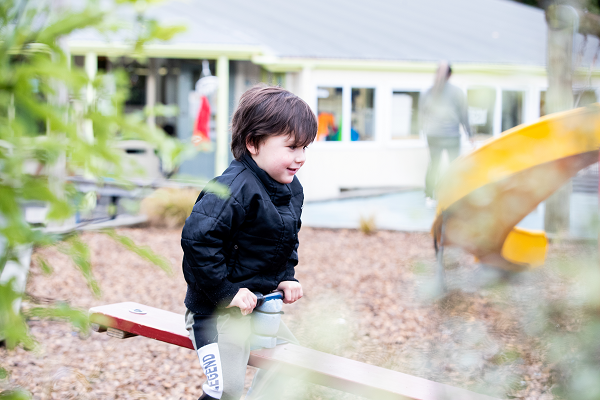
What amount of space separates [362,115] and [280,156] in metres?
11.1

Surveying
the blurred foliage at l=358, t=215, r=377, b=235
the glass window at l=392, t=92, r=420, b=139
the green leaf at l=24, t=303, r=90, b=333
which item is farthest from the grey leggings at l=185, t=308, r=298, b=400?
the glass window at l=392, t=92, r=420, b=139

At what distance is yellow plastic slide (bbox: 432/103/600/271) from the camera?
3525mm

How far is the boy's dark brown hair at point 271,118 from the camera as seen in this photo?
7.68ft

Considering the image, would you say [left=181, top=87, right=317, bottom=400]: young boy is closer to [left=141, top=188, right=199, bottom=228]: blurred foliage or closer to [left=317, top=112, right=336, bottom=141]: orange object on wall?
[left=141, top=188, right=199, bottom=228]: blurred foliage

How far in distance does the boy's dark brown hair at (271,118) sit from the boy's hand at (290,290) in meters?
0.54

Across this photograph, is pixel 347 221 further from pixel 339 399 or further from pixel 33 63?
pixel 33 63

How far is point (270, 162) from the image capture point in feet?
7.81

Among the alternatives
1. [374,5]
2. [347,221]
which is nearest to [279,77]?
[347,221]

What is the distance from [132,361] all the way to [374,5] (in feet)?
55.6

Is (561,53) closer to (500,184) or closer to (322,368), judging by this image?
(322,368)

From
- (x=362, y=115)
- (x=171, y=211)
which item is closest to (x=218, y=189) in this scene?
(x=171, y=211)

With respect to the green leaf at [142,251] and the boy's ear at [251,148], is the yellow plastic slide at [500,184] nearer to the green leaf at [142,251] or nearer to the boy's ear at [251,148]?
the boy's ear at [251,148]

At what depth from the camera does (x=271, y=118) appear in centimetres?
234

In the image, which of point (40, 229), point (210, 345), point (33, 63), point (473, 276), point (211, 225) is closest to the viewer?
point (33, 63)
